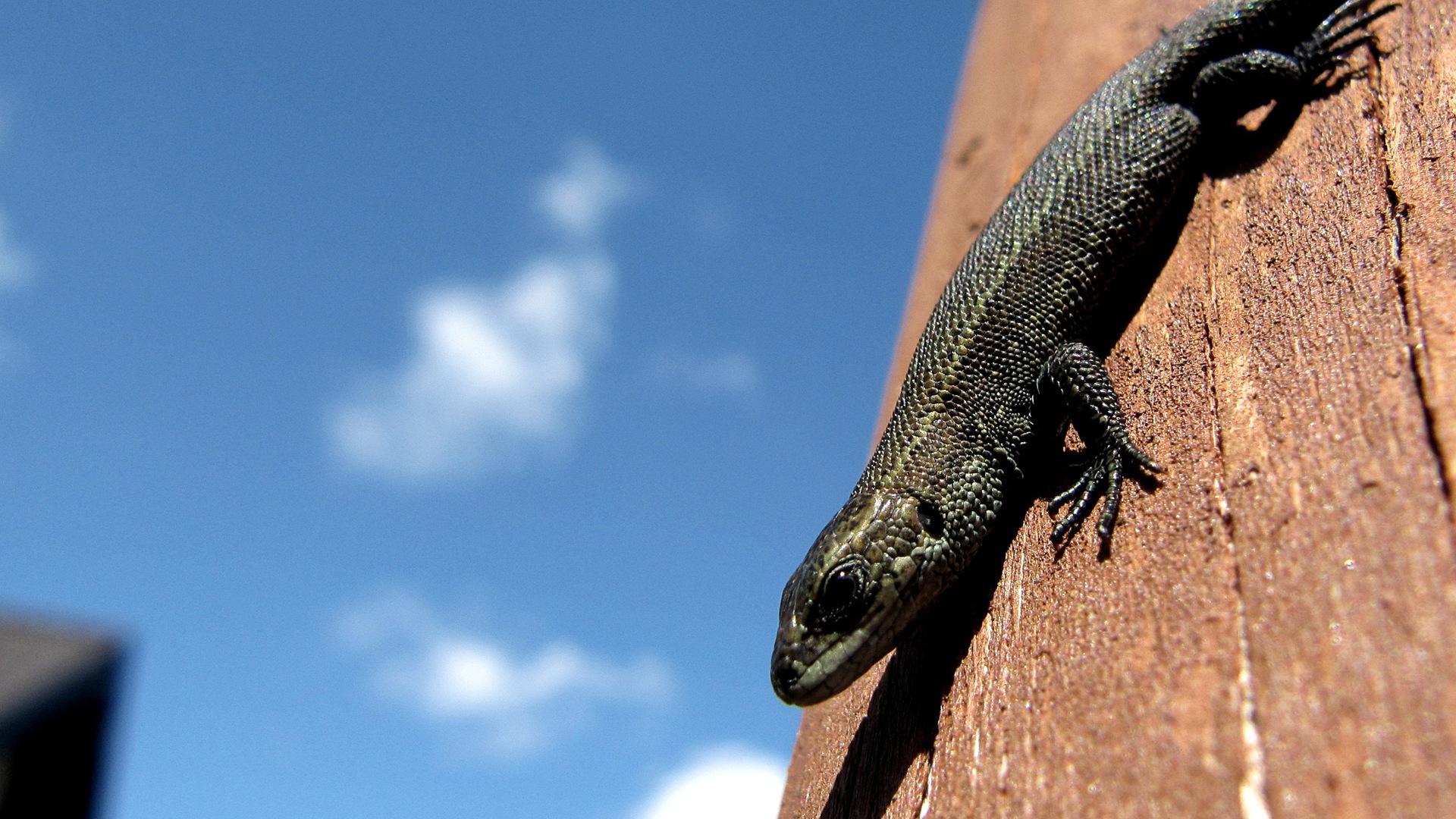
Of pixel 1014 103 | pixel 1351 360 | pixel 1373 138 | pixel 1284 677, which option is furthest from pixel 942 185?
pixel 1284 677

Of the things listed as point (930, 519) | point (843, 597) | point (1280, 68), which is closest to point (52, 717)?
point (843, 597)

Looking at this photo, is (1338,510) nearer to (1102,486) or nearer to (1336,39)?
(1102,486)

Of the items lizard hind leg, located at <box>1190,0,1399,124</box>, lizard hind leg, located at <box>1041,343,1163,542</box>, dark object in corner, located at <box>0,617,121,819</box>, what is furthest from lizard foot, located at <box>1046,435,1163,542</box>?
dark object in corner, located at <box>0,617,121,819</box>

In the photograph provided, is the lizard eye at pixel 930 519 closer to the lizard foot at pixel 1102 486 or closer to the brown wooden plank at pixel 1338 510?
Answer: the lizard foot at pixel 1102 486

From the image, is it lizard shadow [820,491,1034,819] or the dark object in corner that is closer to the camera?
the dark object in corner

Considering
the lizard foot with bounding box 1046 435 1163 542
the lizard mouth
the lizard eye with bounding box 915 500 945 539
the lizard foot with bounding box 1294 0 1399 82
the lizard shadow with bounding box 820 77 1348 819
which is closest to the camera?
the lizard foot with bounding box 1046 435 1163 542

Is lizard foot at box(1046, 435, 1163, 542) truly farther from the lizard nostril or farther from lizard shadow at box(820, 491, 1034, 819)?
the lizard nostril
